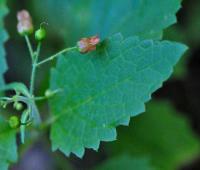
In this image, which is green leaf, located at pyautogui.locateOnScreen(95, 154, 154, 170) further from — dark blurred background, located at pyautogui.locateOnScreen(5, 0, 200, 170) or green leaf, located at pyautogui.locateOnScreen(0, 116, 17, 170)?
green leaf, located at pyautogui.locateOnScreen(0, 116, 17, 170)

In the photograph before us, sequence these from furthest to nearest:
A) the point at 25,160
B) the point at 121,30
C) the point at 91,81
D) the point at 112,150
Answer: the point at 25,160, the point at 112,150, the point at 121,30, the point at 91,81

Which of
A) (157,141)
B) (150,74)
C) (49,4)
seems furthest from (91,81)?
(157,141)

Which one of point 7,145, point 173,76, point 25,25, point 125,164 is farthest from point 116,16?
point 173,76

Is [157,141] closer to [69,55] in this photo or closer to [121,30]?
[121,30]

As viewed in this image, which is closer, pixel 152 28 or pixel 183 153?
pixel 152 28

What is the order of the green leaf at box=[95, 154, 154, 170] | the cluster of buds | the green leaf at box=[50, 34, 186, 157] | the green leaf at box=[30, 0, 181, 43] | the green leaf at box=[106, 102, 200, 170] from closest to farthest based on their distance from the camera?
1. the green leaf at box=[50, 34, 186, 157]
2. the cluster of buds
3. the green leaf at box=[30, 0, 181, 43]
4. the green leaf at box=[95, 154, 154, 170]
5. the green leaf at box=[106, 102, 200, 170]

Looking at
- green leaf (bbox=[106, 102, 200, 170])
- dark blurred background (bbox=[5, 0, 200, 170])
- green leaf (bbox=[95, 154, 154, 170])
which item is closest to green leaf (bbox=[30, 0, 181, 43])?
dark blurred background (bbox=[5, 0, 200, 170])

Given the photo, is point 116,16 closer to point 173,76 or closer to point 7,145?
point 7,145
